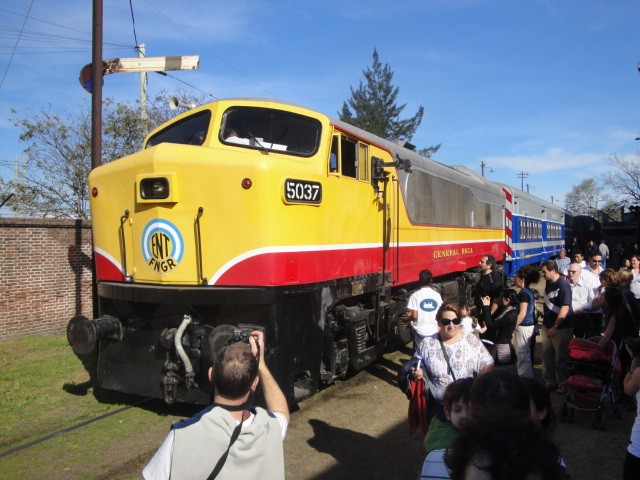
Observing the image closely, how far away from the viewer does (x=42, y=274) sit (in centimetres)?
1065

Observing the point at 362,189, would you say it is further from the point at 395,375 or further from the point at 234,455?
the point at 234,455

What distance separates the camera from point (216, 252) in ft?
17.4

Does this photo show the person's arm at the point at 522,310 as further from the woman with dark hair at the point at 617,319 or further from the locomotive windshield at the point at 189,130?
the locomotive windshield at the point at 189,130

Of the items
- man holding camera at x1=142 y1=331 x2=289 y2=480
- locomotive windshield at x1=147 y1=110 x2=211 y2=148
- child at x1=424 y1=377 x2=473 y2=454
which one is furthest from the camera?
locomotive windshield at x1=147 y1=110 x2=211 y2=148

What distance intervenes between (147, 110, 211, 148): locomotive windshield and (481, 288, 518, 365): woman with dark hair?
3860 mm

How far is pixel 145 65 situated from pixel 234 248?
21.3 ft

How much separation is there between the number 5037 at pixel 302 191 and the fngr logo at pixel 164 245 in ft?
3.95

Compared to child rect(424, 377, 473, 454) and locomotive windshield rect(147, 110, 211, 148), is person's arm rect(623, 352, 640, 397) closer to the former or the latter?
child rect(424, 377, 473, 454)

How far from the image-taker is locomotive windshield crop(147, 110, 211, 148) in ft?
20.0

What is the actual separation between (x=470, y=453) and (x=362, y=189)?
17.1ft

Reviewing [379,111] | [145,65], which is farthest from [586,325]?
[379,111]

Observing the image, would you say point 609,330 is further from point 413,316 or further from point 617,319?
point 413,316

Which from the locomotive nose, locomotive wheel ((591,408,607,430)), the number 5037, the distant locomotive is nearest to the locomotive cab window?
the distant locomotive

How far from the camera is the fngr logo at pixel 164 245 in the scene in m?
5.37
